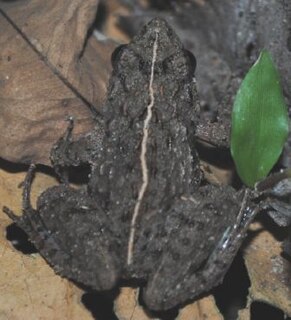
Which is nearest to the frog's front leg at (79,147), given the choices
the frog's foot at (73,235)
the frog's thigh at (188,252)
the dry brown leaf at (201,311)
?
the frog's foot at (73,235)

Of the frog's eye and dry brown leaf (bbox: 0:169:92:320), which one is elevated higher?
the frog's eye

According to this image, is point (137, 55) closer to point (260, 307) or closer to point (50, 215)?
point (50, 215)

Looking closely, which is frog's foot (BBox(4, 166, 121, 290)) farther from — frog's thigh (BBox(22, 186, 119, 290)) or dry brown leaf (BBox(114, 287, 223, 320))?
dry brown leaf (BBox(114, 287, 223, 320))

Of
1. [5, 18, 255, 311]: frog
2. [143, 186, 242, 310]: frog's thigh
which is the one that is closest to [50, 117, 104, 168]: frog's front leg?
[5, 18, 255, 311]: frog

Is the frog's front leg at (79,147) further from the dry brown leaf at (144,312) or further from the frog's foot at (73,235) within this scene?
the dry brown leaf at (144,312)

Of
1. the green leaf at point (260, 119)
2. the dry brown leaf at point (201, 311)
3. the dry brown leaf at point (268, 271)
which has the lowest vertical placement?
the dry brown leaf at point (268, 271)

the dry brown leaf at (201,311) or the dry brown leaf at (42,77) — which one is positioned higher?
the dry brown leaf at (42,77)

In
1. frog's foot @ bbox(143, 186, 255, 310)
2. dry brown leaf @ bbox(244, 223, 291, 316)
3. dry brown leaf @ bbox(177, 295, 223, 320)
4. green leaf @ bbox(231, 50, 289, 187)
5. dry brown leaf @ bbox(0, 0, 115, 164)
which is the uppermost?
dry brown leaf @ bbox(0, 0, 115, 164)
